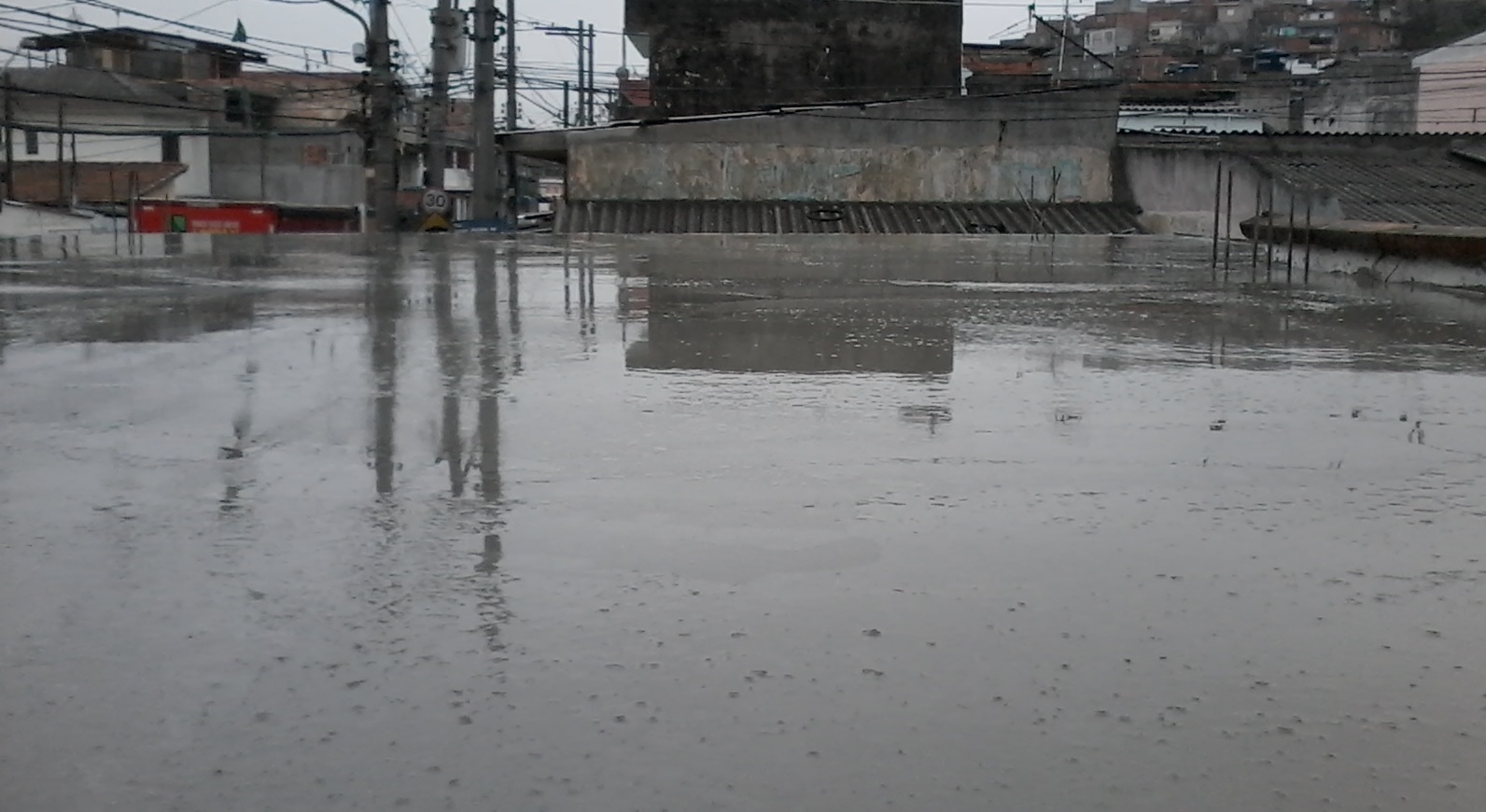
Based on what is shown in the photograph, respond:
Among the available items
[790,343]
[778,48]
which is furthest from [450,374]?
[778,48]

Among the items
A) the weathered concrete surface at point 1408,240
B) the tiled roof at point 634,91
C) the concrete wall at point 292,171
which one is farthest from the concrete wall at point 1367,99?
the weathered concrete surface at point 1408,240

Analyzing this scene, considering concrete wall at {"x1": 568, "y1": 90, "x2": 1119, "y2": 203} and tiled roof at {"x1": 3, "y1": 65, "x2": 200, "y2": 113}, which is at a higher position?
tiled roof at {"x1": 3, "y1": 65, "x2": 200, "y2": 113}

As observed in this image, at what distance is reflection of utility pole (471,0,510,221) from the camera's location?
118 ft

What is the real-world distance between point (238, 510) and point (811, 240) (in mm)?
21704

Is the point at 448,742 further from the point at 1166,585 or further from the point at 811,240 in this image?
the point at 811,240

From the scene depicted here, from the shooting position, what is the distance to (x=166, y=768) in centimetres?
300

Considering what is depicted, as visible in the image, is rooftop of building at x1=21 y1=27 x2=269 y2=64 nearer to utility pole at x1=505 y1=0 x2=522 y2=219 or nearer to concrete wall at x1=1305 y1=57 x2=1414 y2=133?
utility pole at x1=505 y1=0 x2=522 y2=219

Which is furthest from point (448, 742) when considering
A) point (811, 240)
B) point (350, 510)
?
point (811, 240)

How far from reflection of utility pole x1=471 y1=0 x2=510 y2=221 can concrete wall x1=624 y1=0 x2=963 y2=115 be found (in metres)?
6.97

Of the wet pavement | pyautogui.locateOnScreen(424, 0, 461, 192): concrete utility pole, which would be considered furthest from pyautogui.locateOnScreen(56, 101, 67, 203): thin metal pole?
the wet pavement

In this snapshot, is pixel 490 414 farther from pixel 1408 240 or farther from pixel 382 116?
pixel 382 116

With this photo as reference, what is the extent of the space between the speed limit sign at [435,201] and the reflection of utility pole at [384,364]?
22.5 meters

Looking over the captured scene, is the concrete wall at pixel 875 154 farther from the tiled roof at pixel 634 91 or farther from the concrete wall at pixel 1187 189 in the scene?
the tiled roof at pixel 634 91

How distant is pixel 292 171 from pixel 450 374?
62.3 meters
